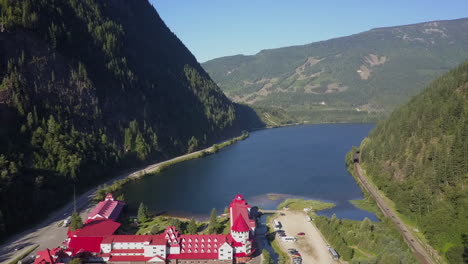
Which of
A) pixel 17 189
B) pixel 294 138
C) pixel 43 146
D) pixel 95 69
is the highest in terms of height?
pixel 95 69

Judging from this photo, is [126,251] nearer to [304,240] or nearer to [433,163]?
[304,240]

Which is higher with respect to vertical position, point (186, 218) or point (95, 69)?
point (95, 69)

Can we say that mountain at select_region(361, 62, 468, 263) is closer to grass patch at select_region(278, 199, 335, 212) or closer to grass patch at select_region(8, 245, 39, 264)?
grass patch at select_region(278, 199, 335, 212)

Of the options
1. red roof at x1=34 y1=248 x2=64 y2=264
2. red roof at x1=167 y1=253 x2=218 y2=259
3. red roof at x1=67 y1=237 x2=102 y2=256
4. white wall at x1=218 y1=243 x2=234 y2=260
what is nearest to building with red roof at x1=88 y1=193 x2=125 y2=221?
red roof at x1=67 y1=237 x2=102 y2=256

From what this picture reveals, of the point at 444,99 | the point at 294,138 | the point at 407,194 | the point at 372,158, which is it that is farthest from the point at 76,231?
the point at 294,138

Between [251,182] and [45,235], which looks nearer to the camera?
[45,235]

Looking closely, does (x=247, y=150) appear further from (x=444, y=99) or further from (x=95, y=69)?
(x=444, y=99)

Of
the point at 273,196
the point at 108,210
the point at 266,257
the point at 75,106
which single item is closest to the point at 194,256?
the point at 266,257
